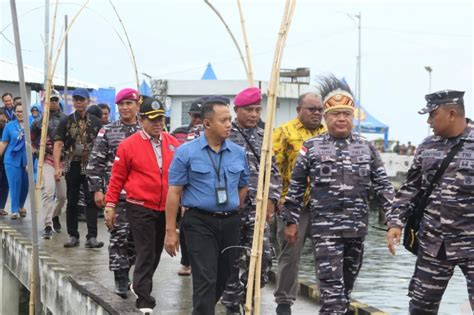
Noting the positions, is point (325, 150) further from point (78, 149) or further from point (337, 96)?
point (78, 149)

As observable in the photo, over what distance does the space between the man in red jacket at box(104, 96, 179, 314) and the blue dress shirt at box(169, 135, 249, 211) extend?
3.40 ft

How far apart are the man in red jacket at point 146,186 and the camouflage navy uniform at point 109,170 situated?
0.56m

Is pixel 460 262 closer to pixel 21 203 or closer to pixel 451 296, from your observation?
pixel 451 296

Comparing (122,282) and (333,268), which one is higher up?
(333,268)

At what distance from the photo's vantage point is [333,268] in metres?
6.21

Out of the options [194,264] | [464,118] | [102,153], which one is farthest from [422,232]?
[102,153]

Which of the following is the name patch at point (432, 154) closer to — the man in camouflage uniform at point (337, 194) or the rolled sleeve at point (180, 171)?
the man in camouflage uniform at point (337, 194)

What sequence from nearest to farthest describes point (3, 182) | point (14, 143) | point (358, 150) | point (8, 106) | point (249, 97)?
point (358, 150) → point (249, 97) → point (14, 143) → point (3, 182) → point (8, 106)

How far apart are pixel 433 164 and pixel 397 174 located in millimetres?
29704

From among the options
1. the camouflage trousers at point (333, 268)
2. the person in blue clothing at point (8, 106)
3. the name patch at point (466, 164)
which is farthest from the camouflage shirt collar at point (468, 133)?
the person in blue clothing at point (8, 106)

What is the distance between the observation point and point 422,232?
6086mm

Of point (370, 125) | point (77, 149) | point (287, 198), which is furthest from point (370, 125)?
point (287, 198)

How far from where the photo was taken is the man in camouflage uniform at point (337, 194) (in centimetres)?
625

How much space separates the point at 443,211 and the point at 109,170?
373 cm
